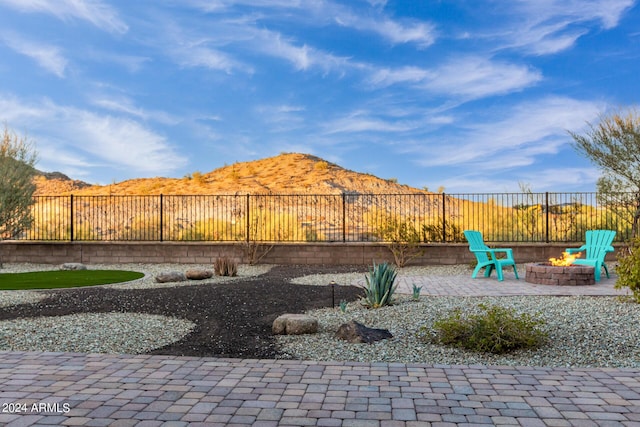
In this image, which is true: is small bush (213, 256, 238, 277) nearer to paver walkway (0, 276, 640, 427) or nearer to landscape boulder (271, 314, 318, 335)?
landscape boulder (271, 314, 318, 335)

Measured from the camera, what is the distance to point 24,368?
4.42 meters

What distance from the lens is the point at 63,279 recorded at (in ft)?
37.9

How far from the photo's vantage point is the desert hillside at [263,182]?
1598 inches

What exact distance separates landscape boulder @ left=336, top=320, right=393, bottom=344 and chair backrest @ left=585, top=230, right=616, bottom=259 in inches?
298

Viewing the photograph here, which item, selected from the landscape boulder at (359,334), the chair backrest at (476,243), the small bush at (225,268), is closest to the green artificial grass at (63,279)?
the small bush at (225,268)

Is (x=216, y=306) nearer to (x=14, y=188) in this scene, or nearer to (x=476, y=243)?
(x=476, y=243)

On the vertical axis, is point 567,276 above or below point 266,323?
above

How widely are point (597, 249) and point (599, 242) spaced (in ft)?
0.59

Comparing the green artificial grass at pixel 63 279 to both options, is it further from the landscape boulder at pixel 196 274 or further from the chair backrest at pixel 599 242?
the chair backrest at pixel 599 242

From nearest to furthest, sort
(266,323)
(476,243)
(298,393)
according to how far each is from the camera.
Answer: (298,393) → (266,323) → (476,243)

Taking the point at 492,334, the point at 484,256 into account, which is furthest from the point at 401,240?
the point at 492,334

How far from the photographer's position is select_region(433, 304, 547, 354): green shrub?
16.1ft

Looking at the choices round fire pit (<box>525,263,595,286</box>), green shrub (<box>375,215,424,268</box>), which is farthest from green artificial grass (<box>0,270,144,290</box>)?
round fire pit (<box>525,263,595,286</box>)

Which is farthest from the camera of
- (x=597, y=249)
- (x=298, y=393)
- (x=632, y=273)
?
(x=597, y=249)
